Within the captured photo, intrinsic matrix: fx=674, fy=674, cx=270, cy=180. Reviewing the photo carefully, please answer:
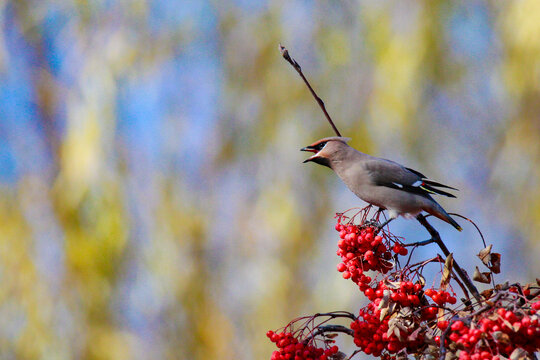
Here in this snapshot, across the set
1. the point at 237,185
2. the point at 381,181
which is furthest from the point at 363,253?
the point at 237,185

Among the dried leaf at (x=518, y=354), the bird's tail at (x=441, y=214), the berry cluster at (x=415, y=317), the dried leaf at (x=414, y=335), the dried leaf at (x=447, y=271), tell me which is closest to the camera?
the dried leaf at (x=518, y=354)

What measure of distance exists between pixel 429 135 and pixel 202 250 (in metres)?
2.14

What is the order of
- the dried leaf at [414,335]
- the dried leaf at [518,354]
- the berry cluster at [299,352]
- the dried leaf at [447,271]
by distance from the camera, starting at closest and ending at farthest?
the dried leaf at [518,354] < the dried leaf at [414,335] < the dried leaf at [447,271] < the berry cluster at [299,352]

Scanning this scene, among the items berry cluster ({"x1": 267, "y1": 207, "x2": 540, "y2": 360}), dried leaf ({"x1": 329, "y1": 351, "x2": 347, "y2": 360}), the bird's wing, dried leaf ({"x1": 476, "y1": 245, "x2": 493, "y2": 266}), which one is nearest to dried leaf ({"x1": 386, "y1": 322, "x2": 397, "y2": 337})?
berry cluster ({"x1": 267, "y1": 207, "x2": 540, "y2": 360})

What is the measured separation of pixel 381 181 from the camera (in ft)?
10.1

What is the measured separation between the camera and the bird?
296 centimetres

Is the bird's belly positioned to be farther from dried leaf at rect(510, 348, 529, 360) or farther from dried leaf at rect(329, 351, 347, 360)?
dried leaf at rect(510, 348, 529, 360)

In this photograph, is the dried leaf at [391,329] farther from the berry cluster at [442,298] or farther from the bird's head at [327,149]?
the bird's head at [327,149]

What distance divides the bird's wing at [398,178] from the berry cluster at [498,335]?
1.31 metres

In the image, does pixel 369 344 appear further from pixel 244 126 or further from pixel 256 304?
pixel 244 126

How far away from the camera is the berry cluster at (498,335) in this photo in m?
1.66

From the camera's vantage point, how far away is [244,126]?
19.3 feet

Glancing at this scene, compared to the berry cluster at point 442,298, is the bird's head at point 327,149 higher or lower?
higher

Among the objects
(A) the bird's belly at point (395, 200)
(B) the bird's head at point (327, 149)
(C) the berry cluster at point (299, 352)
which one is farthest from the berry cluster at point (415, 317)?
(B) the bird's head at point (327, 149)
